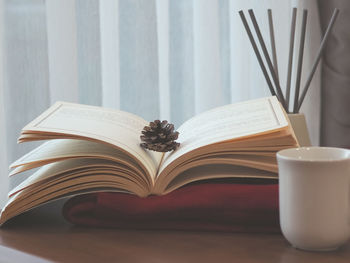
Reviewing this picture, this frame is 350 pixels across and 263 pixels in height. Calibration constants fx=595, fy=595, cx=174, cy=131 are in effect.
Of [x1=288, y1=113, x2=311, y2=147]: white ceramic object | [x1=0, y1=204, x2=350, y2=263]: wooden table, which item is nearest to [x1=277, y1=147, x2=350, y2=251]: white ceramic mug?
[x1=0, y1=204, x2=350, y2=263]: wooden table

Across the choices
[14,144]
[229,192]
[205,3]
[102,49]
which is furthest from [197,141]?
[205,3]

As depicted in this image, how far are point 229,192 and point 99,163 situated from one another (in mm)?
154

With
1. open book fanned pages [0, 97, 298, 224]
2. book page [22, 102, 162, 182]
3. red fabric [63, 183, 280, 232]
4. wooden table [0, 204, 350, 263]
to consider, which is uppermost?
book page [22, 102, 162, 182]

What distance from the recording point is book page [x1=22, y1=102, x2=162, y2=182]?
67 cm

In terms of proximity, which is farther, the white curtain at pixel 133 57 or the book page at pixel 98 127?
the white curtain at pixel 133 57

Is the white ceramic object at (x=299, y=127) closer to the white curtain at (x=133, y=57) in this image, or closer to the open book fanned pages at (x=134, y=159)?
the open book fanned pages at (x=134, y=159)

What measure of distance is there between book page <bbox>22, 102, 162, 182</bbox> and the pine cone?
0.04ft

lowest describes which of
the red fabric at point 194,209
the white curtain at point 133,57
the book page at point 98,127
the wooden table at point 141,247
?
the wooden table at point 141,247

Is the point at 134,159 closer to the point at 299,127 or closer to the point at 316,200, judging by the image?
the point at 316,200

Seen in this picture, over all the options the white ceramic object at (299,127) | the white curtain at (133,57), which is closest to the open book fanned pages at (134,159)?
the white ceramic object at (299,127)

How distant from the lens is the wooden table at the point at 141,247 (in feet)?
1.93

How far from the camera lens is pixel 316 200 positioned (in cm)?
57

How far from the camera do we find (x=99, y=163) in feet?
2.27

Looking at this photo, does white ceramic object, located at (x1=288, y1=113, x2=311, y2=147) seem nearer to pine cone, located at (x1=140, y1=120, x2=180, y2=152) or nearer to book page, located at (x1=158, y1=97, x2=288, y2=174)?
book page, located at (x1=158, y1=97, x2=288, y2=174)
